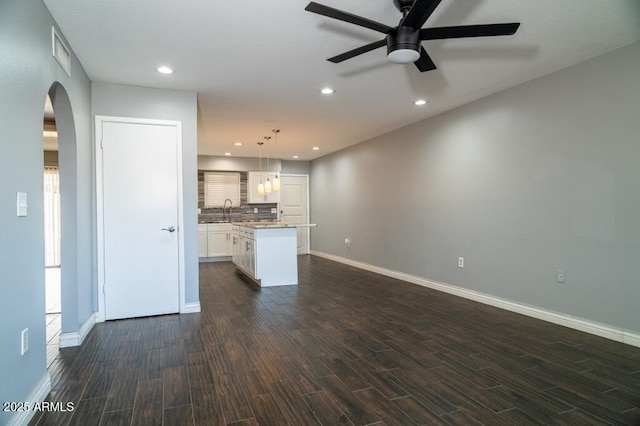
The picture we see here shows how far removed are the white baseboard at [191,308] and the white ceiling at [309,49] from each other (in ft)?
8.09

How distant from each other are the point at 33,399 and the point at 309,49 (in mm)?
3145

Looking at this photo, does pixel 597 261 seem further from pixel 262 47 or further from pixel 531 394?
pixel 262 47

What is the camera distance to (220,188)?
8.73 meters

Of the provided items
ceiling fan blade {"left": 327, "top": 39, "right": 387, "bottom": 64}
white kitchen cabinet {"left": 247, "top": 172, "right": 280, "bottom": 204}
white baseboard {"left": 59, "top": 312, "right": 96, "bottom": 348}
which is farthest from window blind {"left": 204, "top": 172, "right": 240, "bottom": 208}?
ceiling fan blade {"left": 327, "top": 39, "right": 387, "bottom": 64}

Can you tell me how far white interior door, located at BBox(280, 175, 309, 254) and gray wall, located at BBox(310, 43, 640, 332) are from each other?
3743 millimetres

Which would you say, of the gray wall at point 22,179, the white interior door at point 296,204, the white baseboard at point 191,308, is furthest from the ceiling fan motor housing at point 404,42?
the white interior door at point 296,204

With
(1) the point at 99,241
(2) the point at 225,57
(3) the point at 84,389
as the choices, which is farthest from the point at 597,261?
(1) the point at 99,241

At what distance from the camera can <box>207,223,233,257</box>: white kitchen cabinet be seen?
Answer: 8305 mm

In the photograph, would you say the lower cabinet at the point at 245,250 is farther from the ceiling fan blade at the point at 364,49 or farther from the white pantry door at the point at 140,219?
the ceiling fan blade at the point at 364,49

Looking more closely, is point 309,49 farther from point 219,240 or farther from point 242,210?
point 242,210

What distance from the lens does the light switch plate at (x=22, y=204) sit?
1915 millimetres

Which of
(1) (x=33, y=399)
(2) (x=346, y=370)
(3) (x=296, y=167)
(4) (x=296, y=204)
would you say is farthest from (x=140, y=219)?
(3) (x=296, y=167)

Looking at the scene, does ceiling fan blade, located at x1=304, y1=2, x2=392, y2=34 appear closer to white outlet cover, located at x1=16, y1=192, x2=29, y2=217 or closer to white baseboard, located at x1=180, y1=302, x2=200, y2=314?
white outlet cover, located at x1=16, y1=192, x2=29, y2=217

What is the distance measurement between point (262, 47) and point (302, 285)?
11.7 ft
